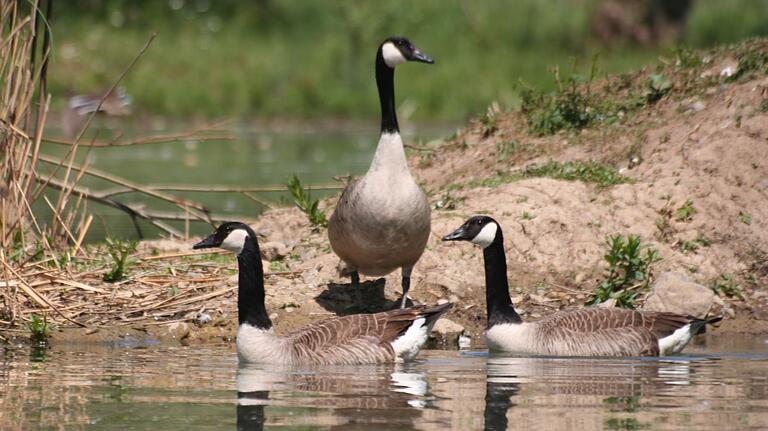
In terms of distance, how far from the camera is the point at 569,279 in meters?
12.0

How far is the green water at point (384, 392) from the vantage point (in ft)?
24.4

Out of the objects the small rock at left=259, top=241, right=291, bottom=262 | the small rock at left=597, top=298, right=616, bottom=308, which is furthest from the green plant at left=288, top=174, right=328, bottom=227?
the small rock at left=597, top=298, right=616, bottom=308

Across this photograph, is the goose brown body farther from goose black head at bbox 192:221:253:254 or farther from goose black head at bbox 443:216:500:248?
goose black head at bbox 192:221:253:254

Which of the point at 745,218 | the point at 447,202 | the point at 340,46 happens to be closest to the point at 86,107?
the point at 447,202

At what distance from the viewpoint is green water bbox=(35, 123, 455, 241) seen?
18500mm

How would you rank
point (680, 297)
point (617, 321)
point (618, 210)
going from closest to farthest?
1. point (617, 321)
2. point (680, 297)
3. point (618, 210)

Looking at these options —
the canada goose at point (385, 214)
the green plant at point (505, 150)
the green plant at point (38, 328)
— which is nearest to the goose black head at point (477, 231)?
the canada goose at point (385, 214)

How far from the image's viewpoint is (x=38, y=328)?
1055 cm

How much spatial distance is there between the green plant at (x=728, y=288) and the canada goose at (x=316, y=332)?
3046 mm

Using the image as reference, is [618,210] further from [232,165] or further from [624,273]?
[232,165]

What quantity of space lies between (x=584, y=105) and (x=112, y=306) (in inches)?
219

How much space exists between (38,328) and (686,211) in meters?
5.70

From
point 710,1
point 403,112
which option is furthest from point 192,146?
point 710,1

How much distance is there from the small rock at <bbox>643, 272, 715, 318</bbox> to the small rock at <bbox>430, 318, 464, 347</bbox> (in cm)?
163
